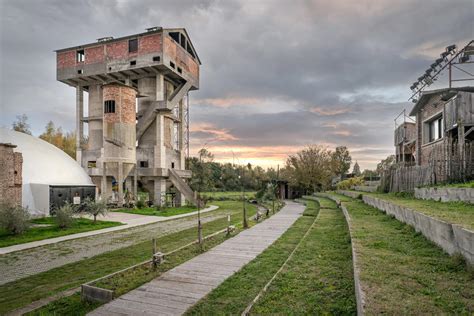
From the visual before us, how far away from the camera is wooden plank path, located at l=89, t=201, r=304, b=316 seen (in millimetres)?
5617

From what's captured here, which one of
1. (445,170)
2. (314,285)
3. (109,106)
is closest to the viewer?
(314,285)

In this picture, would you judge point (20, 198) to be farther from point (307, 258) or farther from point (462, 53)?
point (462, 53)

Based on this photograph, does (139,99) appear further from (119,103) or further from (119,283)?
(119,283)

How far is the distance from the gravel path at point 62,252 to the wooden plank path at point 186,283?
431 cm

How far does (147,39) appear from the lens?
101 feet

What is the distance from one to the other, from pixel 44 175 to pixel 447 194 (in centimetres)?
2464

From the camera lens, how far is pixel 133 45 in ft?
104

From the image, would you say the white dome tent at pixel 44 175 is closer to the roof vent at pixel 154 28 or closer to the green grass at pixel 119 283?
the roof vent at pixel 154 28

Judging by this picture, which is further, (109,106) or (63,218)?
(109,106)

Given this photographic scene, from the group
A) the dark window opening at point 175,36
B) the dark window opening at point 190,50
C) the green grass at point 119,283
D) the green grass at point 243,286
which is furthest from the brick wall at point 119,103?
the green grass at point 243,286

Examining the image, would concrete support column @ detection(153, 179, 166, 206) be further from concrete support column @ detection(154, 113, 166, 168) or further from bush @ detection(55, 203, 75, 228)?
bush @ detection(55, 203, 75, 228)

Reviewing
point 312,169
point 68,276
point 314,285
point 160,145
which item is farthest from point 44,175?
point 312,169

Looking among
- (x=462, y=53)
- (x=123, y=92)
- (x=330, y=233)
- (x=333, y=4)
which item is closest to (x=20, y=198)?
(x=123, y=92)

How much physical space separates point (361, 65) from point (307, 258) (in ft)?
50.0
